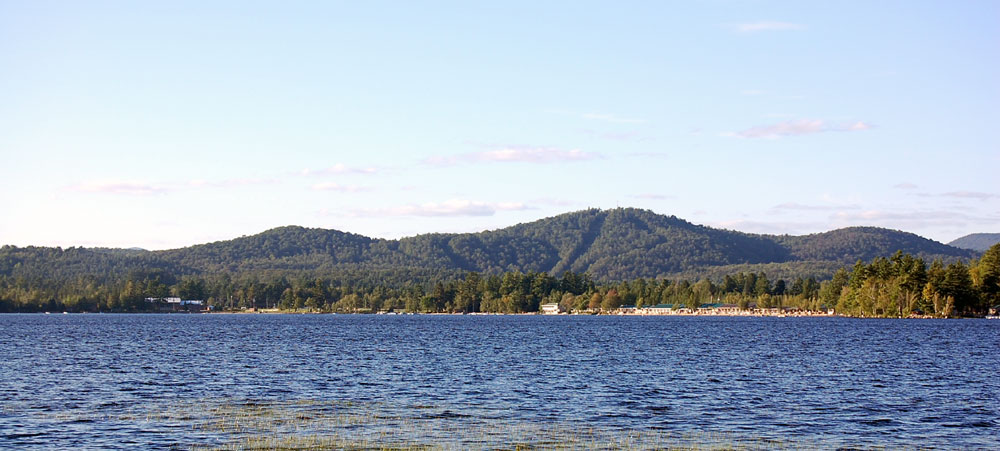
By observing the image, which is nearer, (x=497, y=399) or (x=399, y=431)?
(x=399, y=431)

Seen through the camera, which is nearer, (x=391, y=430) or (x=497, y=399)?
(x=391, y=430)

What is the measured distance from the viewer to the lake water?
37.4m

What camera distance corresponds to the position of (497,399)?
4972 centimetres

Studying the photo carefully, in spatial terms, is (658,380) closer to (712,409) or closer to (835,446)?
(712,409)

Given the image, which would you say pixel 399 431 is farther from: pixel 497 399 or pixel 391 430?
pixel 497 399

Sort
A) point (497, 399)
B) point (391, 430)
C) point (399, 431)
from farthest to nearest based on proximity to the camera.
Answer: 1. point (497, 399)
2. point (391, 430)
3. point (399, 431)

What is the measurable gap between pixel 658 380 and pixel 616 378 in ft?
9.08

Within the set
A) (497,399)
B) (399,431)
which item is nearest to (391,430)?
(399,431)

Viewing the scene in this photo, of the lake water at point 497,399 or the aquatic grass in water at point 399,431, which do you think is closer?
the aquatic grass in water at point 399,431

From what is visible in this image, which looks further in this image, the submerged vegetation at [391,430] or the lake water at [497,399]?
the lake water at [497,399]

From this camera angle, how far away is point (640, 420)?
139 ft

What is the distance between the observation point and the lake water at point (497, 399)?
3738cm

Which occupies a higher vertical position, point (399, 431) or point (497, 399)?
point (497, 399)

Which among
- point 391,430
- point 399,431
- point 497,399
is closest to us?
point 399,431
